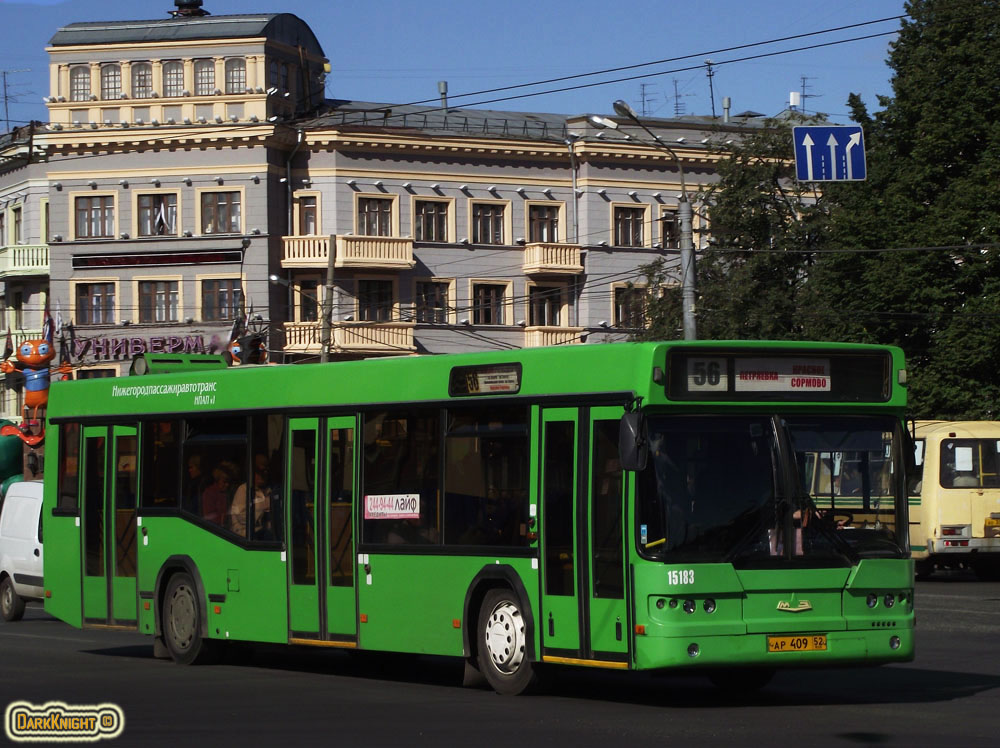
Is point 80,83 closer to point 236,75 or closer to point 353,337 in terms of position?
point 236,75

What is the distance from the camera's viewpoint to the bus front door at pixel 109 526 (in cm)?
1805

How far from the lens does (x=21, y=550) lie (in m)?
25.7

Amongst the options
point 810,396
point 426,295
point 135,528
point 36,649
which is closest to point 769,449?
point 810,396

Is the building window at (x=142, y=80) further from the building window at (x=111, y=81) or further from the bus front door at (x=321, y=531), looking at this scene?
the bus front door at (x=321, y=531)

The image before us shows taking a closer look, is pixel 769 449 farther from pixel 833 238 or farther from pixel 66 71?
pixel 66 71

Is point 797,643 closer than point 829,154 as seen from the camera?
Yes

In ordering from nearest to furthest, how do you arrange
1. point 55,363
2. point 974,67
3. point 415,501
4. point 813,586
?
1. point 813,586
2. point 415,501
3. point 974,67
4. point 55,363

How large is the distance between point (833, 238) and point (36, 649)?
99.4 ft

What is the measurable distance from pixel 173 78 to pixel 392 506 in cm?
4409

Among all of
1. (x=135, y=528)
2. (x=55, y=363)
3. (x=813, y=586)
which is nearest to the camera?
(x=813, y=586)

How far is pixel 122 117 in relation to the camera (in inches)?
2235

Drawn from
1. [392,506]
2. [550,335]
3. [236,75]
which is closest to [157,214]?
[236,75]

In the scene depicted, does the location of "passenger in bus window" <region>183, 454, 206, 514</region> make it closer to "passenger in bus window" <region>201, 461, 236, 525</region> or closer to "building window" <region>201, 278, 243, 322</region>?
"passenger in bus window" <region>201, 461, 236, 525</region>

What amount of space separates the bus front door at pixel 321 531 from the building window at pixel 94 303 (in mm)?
41999
